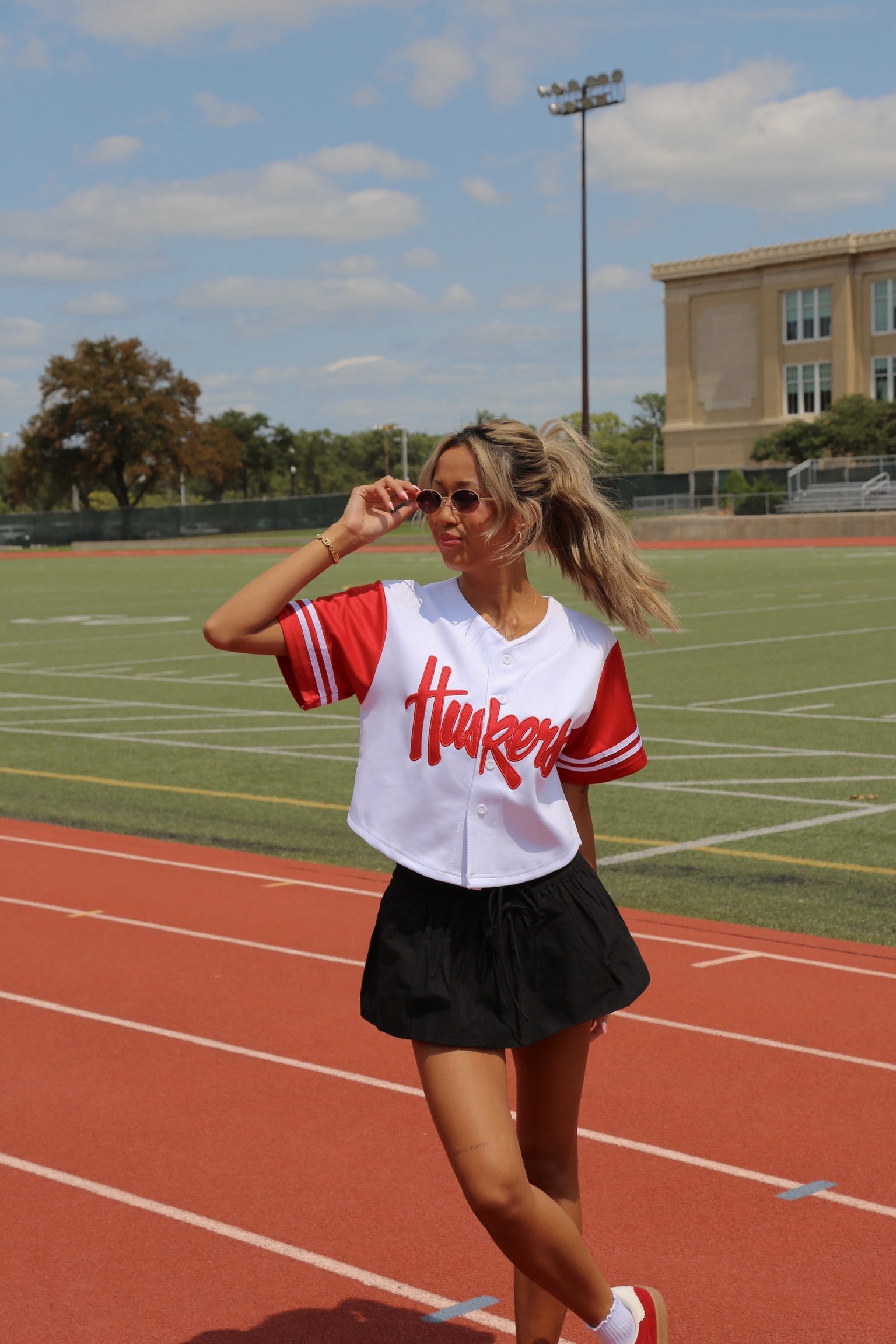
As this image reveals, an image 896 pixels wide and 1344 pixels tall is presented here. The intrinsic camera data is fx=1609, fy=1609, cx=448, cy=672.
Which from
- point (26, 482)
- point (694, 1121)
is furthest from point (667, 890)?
point (26, 482)

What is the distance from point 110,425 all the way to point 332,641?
332 ft

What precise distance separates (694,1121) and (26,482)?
339 feet

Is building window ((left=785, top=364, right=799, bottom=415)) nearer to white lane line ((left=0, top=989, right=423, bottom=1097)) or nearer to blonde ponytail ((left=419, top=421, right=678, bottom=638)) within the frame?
white lane line ((left=0, top=989, right=423, bottom=1097))

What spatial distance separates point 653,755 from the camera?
12.9 meters

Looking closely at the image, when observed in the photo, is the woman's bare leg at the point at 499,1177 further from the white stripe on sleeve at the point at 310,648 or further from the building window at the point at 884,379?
the building window at the point at 884,379

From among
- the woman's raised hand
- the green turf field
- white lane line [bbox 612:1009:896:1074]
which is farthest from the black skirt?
the green turf field

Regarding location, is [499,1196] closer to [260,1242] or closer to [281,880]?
[260,1242]

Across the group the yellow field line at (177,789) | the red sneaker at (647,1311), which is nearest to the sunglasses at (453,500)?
the red sneaker at (647,1311)

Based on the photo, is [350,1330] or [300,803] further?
[300,803]

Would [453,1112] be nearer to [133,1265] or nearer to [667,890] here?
[133,1265]

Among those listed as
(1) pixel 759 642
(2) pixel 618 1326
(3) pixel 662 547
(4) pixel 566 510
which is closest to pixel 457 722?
(4) pixel 566 510

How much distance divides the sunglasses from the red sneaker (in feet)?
5.39

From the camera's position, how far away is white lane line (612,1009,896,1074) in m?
5.64

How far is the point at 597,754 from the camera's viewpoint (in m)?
3.42
